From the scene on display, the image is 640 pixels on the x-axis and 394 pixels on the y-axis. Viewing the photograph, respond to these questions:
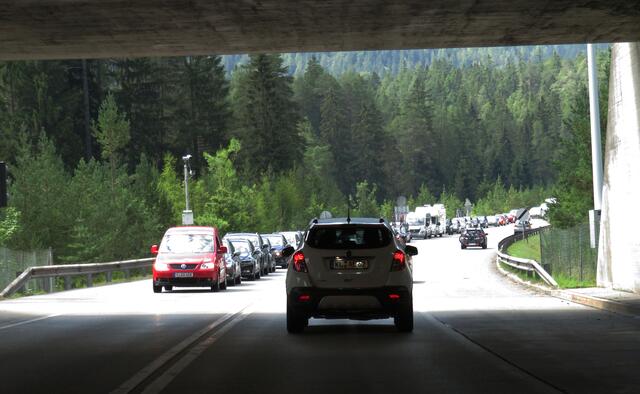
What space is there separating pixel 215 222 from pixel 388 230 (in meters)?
59.1

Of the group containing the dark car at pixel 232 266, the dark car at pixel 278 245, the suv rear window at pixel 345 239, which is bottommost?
the dark car at pixel 278 245

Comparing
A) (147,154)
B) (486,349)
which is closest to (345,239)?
(486,349)

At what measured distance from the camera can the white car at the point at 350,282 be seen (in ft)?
60.3

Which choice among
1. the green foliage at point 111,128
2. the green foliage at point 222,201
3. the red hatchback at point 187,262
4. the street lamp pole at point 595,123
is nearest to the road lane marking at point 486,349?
the street lamp pole at point 595,123

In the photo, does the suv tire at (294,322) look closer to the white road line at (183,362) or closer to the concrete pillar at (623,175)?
the white road line at (183,362)

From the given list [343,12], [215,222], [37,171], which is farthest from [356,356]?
[215,222]

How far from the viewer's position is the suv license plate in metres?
18.4

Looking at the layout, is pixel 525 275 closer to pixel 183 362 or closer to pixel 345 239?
pixel 345 239

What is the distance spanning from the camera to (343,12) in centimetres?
1961

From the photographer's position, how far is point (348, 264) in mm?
18438

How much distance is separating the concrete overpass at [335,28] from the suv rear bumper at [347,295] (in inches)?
171

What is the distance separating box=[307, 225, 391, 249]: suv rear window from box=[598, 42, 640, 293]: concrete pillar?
879cm

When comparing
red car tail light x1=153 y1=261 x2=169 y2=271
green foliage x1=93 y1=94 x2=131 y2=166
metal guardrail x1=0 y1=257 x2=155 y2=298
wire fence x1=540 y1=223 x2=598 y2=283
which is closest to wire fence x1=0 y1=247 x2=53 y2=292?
metal guardrail x1=0 y1=257 x2=155 y2=298

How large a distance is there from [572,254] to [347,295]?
17300 mm
